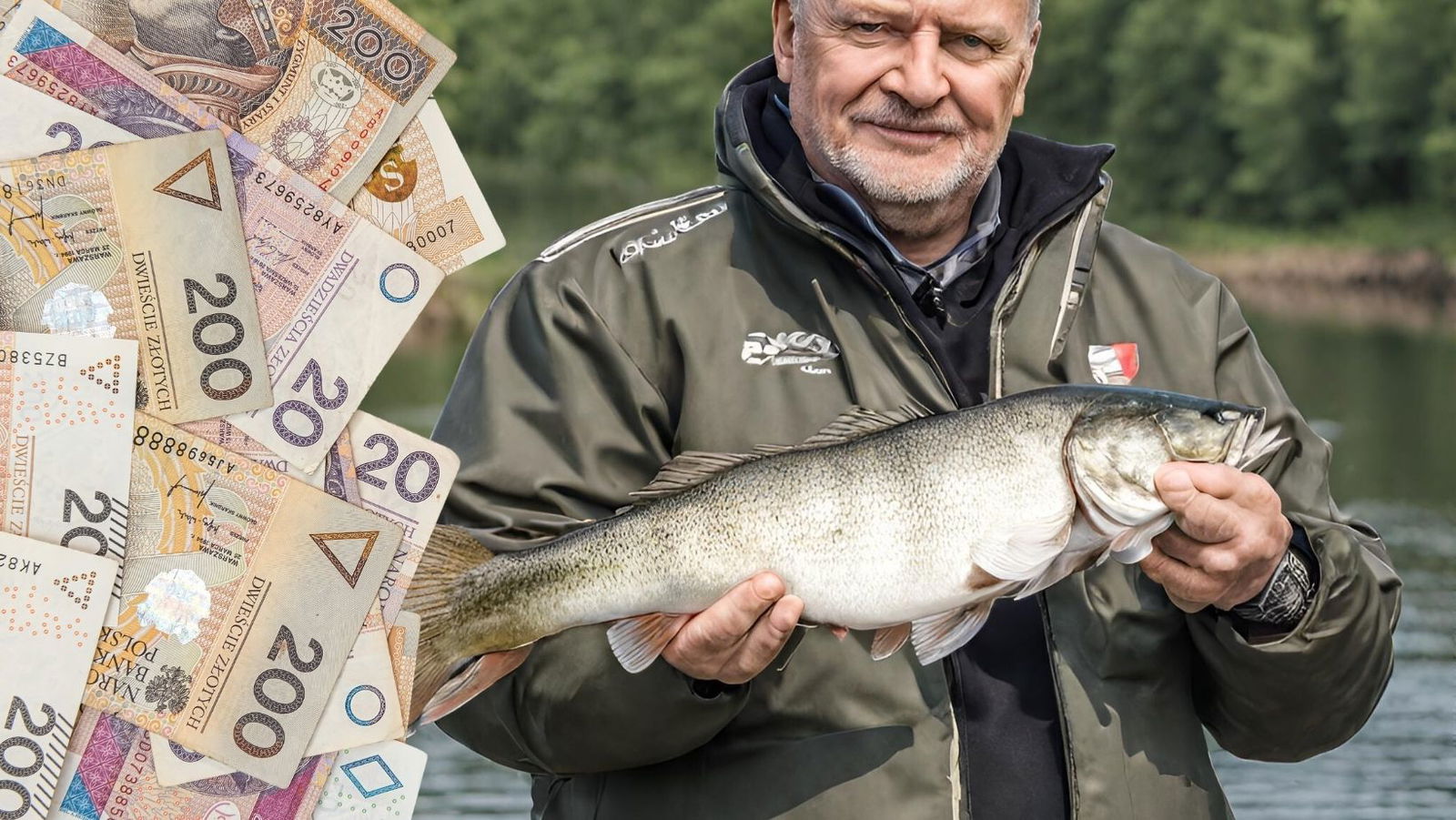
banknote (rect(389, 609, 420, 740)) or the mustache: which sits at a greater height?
the mustache

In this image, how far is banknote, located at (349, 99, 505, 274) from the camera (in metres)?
3.58

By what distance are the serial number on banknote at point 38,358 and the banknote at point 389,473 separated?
273 mm

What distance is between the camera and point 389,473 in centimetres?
352

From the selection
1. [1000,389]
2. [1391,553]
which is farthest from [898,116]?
[1391,553]

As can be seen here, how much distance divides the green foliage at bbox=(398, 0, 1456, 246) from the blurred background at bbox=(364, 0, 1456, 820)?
0.13 meters

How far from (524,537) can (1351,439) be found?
2190 cm

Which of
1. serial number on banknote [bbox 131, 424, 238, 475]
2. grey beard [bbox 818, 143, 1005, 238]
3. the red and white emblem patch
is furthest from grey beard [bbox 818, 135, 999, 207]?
serial number on banknote [bbox 131, 424, 238, 475]

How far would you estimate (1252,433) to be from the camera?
3660 millimetres

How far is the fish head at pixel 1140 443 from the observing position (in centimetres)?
356

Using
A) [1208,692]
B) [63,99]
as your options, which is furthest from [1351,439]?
[63,99]

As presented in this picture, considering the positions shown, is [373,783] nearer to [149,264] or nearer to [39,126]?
[149,264]

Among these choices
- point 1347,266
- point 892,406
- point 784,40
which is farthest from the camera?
point 1347,266

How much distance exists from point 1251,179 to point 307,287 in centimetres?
6079

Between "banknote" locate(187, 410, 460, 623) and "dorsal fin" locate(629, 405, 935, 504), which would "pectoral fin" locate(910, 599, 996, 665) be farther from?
"banknote" locate(187, 410, 460, 623)
